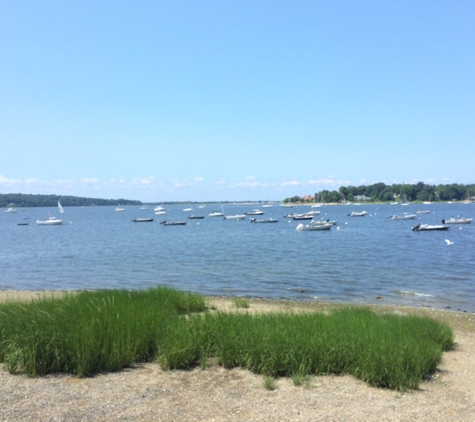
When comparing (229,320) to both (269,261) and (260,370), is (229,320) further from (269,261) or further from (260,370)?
(269,261)

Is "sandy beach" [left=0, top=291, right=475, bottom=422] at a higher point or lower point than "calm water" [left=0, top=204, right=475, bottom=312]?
higher

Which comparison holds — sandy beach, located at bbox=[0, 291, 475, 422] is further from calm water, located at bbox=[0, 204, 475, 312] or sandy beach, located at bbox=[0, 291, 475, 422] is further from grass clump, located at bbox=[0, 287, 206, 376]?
calm water, located at bbox=[0, 204, 475, 312]

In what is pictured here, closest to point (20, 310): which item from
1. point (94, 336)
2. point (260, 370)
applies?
point (94, 336)

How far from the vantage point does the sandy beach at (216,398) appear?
253 inches

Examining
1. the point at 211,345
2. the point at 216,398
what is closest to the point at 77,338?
the point at 211,345

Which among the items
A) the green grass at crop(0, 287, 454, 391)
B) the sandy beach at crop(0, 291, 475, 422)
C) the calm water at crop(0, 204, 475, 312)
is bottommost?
the calm water at crop(0, 204, 475, 312)

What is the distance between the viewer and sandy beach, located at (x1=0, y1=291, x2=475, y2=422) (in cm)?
643

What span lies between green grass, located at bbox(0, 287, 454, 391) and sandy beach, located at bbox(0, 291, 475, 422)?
0.75 ft

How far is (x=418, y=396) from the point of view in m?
7.27

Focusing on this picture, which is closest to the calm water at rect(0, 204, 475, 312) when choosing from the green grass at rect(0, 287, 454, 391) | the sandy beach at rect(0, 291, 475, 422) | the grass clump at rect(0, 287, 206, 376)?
the green grass at rect(0, 287, 454, 391)

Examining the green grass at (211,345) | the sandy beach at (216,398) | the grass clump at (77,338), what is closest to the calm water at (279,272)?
the green grass at (211,345)

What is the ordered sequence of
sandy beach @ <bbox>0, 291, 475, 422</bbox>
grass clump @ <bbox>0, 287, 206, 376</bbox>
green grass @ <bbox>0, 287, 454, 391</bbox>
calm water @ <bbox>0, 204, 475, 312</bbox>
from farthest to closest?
1. calm water @ <bbox>0, 204, 475, 312</bbox>
2. grass clump @ <bbox>0, 287, 206, 376</bbox>
3. green grass @ <bbox>0, 287, 454, 391</bbox>
4. sandy beach @ <bbox>0, 291, 475, 422</bbox>

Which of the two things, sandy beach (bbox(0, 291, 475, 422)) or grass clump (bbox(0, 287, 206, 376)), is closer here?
sandy beach (bbox(0, 291, 475, 422))

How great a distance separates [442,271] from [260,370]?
972 inches
